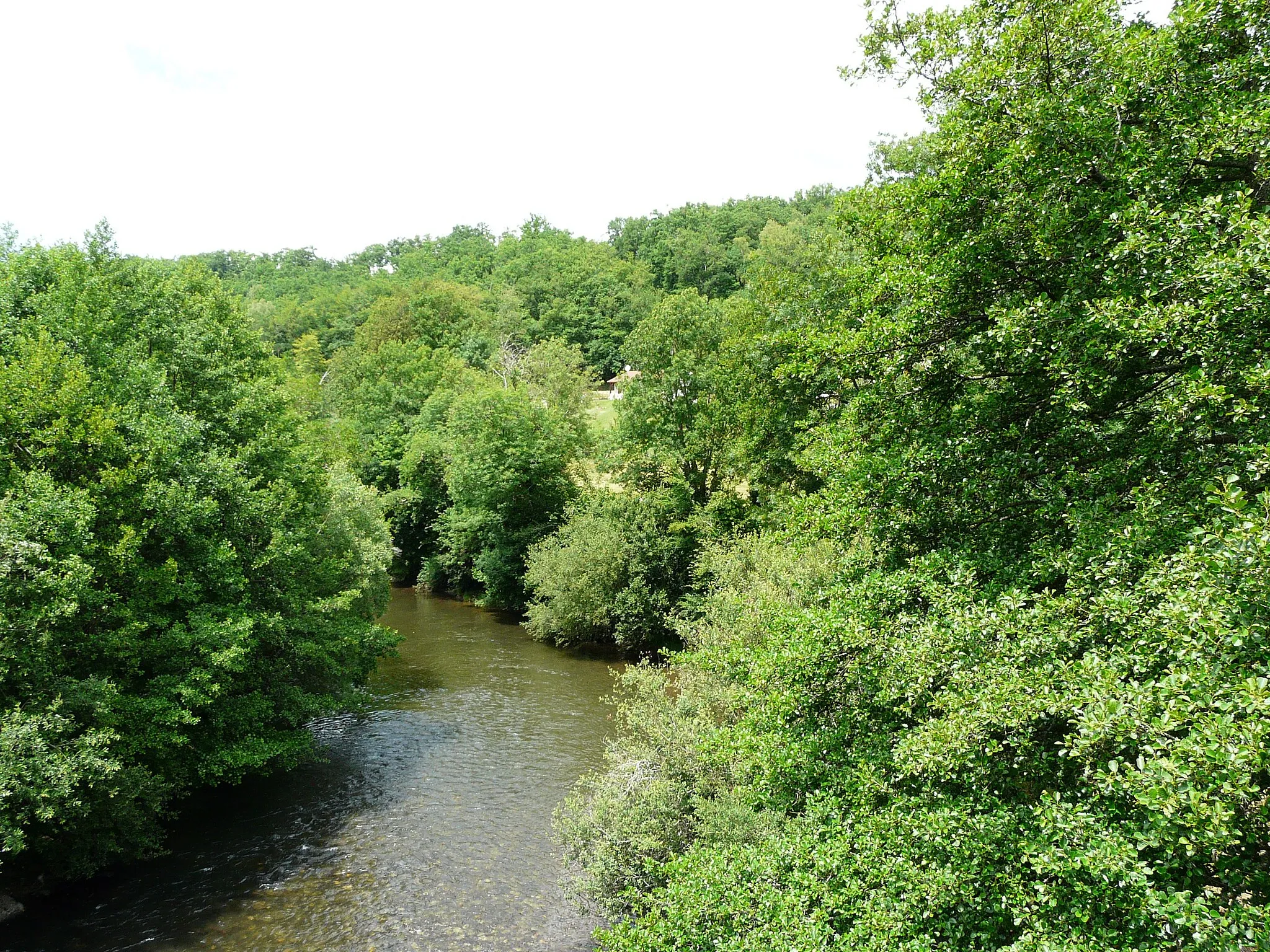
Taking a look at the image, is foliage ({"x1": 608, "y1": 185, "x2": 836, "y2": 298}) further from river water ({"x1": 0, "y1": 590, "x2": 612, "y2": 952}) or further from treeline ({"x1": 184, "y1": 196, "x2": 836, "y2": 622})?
river water ({"x1": 0, "y1": 590, "x2": 612, "y2": 952})

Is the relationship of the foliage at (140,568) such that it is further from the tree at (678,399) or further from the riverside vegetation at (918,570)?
the tree at (678,399)

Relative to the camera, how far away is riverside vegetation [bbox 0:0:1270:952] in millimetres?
6617

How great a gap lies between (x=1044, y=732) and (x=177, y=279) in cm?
2665

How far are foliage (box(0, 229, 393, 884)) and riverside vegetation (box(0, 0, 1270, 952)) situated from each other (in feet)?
0.35

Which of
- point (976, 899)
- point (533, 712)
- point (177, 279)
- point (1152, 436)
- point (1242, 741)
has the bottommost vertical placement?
point (533, 712)

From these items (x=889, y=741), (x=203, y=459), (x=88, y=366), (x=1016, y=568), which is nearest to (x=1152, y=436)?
(x=1016, y=568)

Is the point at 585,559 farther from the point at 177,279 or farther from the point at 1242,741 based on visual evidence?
the point at 1242,741

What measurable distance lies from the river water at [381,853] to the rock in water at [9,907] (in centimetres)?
28

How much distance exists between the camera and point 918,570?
9742 millimetres

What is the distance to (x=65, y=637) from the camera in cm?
1506

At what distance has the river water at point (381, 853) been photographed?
14242 millimetres

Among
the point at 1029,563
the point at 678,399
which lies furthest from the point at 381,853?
the point at 678,399

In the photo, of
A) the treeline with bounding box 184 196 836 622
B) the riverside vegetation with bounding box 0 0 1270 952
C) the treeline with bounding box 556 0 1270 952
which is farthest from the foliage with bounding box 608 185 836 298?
the treeline with bounding box 556 0 1270 952

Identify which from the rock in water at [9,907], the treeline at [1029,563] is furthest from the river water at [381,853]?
the treeline at [1029,563]
